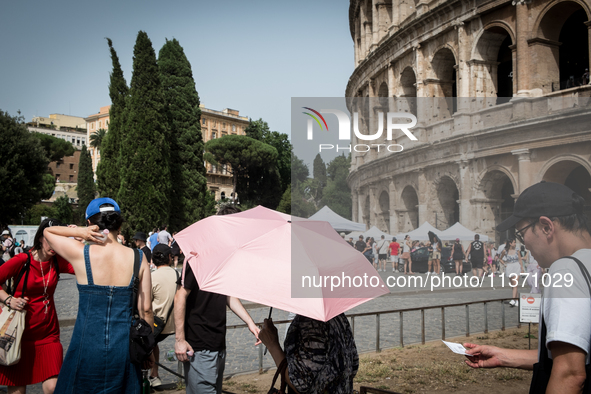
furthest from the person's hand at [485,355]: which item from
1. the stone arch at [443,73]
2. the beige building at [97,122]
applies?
the beige building at [97,122]

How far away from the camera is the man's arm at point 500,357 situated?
6.48ft

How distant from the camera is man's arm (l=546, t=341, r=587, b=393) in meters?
1.48

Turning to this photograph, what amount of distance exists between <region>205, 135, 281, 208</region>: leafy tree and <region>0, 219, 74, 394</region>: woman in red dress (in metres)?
50.9

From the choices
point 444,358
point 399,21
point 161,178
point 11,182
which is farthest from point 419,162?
point 11,182

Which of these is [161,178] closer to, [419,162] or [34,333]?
[419,162]

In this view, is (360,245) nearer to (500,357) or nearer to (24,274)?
(24,274)

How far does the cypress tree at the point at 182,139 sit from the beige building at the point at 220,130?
3058 centimetres

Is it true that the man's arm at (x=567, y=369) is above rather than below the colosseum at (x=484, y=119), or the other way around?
below

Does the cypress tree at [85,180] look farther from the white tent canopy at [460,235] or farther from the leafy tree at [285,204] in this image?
the white tent canopy at [460,235]

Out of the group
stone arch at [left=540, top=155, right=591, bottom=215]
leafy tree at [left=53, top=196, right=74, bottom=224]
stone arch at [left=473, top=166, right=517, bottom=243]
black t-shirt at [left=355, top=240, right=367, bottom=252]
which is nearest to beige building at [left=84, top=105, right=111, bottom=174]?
leafy tree at [left=53, top=196, right=74, bottom=224]

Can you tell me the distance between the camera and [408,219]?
14.6 m

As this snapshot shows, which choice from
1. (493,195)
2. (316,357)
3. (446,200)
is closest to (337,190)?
(316,357)

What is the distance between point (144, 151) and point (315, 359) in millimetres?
25323

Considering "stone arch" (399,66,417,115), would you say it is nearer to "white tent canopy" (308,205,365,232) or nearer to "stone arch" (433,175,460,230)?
"stone arch" (433,175,460,230)
